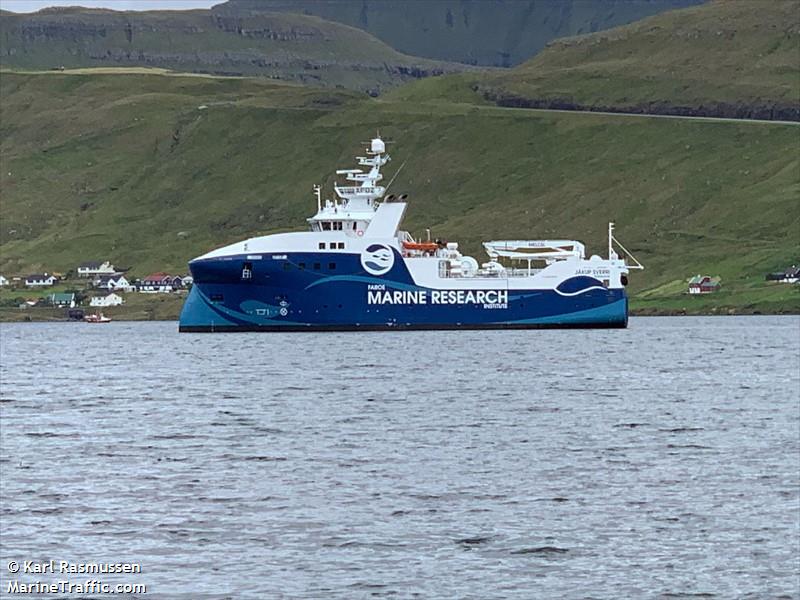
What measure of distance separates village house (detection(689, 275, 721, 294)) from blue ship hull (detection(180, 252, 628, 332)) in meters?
61.8

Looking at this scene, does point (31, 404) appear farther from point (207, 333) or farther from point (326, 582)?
point (207, 333)

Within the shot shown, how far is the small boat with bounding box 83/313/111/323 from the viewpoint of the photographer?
189m

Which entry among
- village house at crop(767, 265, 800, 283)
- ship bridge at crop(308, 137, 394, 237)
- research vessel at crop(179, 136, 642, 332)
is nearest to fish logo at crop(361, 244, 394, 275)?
research vessel at crop(179, 136, 642, 332)

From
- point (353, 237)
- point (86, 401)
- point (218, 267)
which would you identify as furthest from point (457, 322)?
point (86, 401)

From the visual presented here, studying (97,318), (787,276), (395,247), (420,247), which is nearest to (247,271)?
(395,247)

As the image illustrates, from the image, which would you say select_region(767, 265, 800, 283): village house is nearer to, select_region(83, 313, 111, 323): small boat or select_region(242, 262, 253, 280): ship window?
select_region(83, 313, 111, 323): small boat

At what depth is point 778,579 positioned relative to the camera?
1124 inches

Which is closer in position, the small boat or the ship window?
the ship window

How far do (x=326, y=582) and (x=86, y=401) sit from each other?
3662cm

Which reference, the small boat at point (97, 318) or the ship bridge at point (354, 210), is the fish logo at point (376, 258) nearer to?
the ship bridge at point (354, 210)

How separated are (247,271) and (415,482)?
250ft

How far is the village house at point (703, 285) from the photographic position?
17562cm

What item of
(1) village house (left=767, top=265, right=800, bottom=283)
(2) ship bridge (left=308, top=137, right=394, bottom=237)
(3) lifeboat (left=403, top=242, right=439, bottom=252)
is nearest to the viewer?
(2) ship bridge (left=308, top=137, right=394, bottom=237)

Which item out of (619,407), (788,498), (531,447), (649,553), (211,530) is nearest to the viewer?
(649,553)
